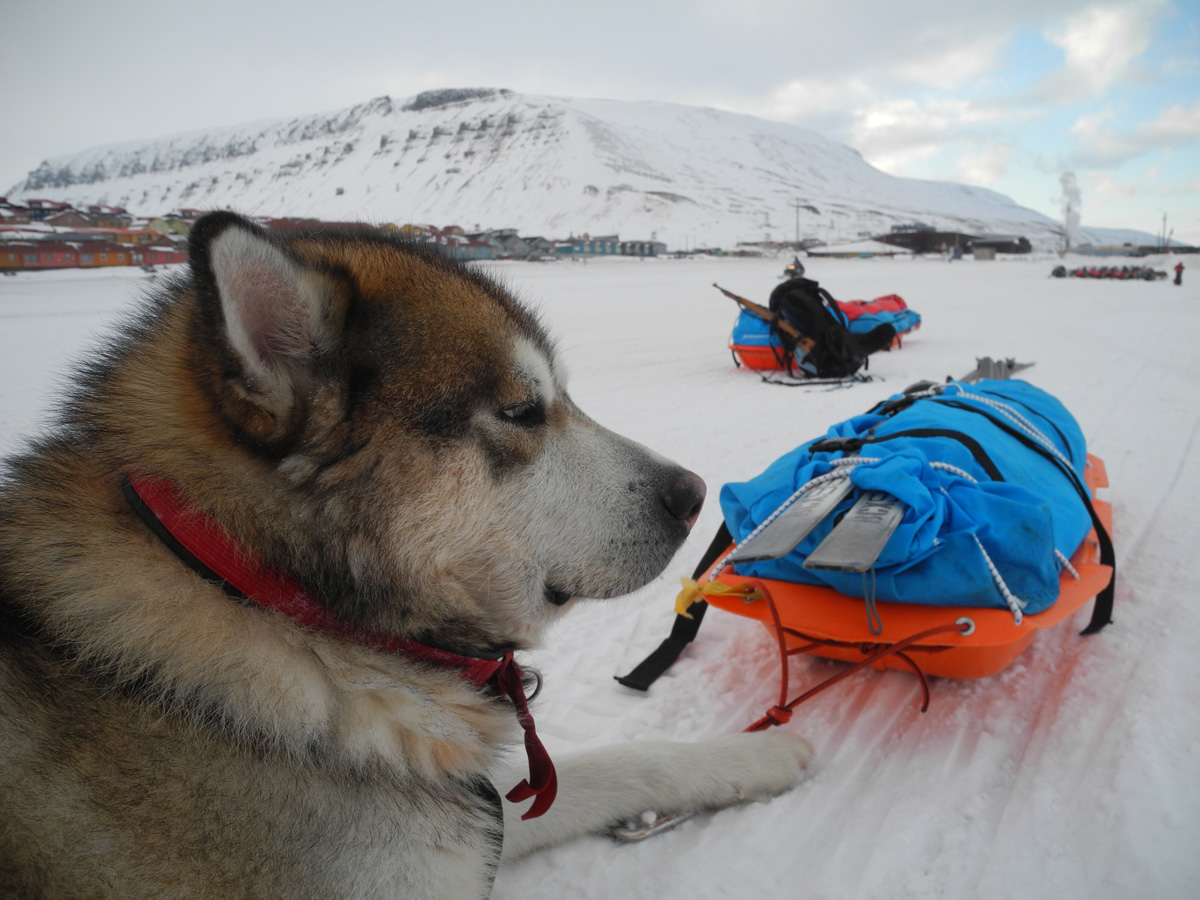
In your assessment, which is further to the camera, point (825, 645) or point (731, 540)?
point (731, 540)

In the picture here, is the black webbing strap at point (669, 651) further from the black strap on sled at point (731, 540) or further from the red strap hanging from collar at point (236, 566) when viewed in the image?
the red strap hanging from collar at point (236, 566)

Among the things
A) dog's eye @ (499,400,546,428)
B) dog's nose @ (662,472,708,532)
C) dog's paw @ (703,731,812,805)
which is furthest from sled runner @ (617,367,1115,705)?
dog's eye @ (499,400,546,428)

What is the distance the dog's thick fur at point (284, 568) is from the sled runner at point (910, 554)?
48.6 inches

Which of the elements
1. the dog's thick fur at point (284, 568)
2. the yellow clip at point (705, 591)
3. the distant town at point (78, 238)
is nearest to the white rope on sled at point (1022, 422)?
the yellow clip at point (705, 591)

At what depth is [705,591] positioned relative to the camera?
2.92 meters

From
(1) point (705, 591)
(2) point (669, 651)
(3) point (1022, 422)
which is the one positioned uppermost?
(3) point (1022, 422)

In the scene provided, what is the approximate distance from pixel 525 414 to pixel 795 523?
139cm

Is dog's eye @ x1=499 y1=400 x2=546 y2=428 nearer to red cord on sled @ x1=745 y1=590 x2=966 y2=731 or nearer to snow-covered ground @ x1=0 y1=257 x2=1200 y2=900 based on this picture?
snow-covered ground @ x1=0 y1=257 x2=1200 y2=900

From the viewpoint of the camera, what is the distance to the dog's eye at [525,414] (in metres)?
1.76

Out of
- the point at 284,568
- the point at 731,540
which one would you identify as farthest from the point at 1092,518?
the point at 284,568

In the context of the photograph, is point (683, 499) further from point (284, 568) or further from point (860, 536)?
point (284, 568)

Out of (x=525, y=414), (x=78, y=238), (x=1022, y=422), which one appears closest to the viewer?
(x=525, y=414)

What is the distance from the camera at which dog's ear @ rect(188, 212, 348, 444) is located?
49.4 inches

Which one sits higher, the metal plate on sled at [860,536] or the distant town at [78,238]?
the distant town at [78,238]
